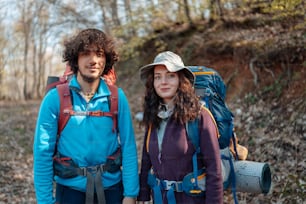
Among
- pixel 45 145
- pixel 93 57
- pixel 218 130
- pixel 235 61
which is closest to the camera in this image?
pixel 45 145

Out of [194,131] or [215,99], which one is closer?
[194,131]

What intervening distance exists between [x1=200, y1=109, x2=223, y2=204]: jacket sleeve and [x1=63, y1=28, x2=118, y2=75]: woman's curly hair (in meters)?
1.02

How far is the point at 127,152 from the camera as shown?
2.86 meters

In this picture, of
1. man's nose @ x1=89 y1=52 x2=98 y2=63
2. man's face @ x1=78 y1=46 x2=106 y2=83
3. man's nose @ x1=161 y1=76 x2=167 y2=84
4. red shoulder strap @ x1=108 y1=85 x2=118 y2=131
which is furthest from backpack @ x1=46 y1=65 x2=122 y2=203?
man's nose @ x1=161 y1=76 x2=167 y2=84

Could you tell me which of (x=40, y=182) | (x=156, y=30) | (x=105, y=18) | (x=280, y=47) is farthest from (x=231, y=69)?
(x=40, y=182)

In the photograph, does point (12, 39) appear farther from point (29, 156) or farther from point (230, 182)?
point (230, 182)

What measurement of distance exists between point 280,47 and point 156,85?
5800mm

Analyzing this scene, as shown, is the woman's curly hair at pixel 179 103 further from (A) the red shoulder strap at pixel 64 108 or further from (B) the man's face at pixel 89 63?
(A) the red shoulder strap at pixel 64 108

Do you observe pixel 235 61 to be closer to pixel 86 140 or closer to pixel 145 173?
pixel 145 173

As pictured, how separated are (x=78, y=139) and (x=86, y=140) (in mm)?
68

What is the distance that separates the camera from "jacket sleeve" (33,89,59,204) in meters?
2.64

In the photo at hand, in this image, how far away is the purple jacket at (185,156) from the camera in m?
2.64

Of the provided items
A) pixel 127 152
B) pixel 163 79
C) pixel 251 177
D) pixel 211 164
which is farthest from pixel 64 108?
pixel 251 177

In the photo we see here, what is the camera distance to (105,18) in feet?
45.8
